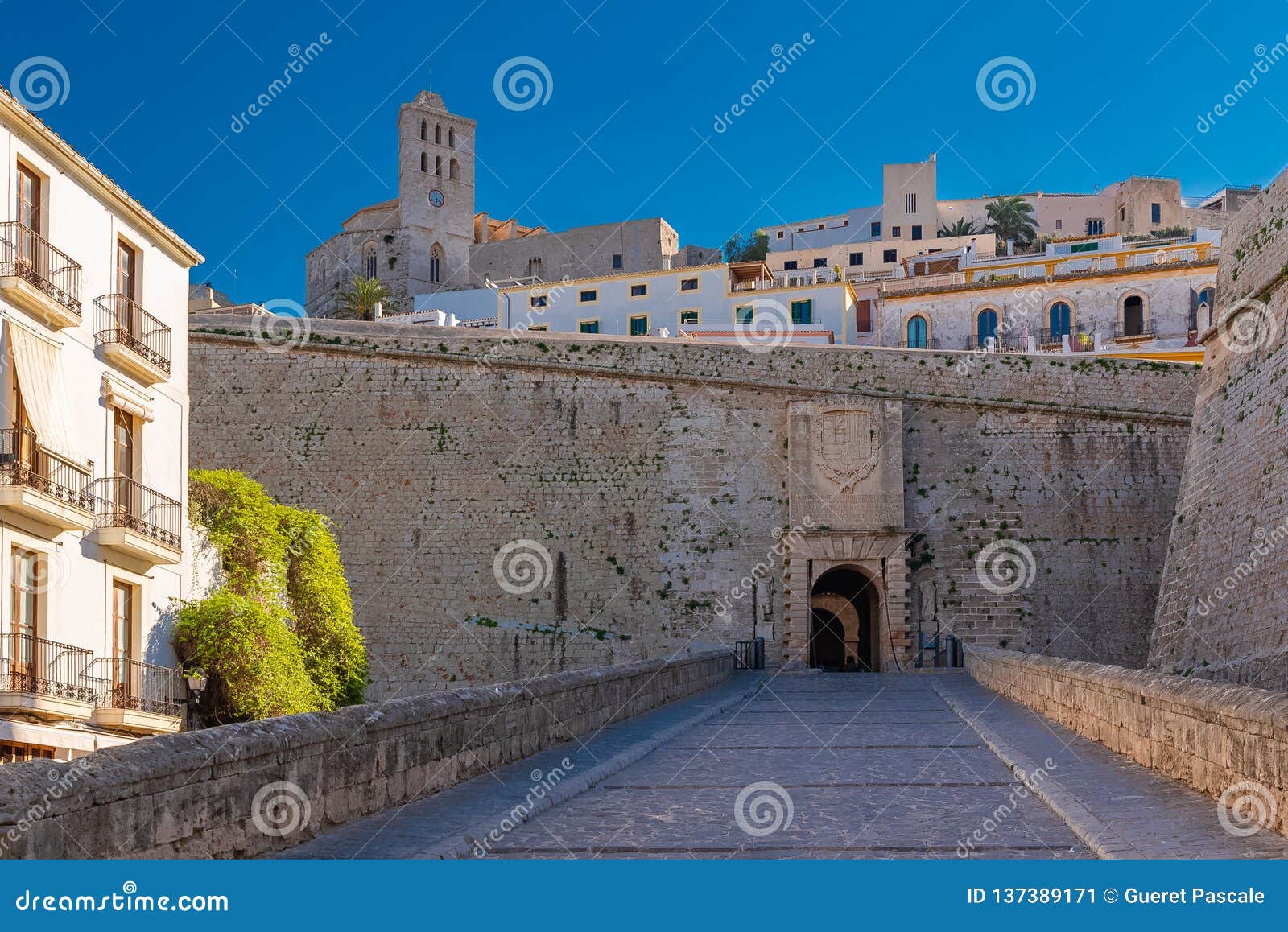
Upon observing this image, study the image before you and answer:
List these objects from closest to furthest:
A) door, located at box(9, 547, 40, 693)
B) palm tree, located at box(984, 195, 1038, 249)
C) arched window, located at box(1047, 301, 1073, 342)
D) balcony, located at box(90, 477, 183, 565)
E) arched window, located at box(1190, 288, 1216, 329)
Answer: door, located at box(9, 547, 40, 693)
balcony, located at box(90, 477, 183, 565)
arched window, located at box(1190, 288, 1216, 329)
arched window, located at box(1047, 301, 1073, 342)
palm tree, located at box(984, 195, 1038, 249)

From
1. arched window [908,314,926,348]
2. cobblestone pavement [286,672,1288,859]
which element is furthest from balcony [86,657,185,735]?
arched window [908,314,926,348]

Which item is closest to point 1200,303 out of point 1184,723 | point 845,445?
point 845,445

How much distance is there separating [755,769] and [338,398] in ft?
58.7

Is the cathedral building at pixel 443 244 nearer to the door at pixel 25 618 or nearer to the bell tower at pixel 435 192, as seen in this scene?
the bell tower at pixel 435 192

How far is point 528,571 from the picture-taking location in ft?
81.8

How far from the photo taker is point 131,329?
56.3ft

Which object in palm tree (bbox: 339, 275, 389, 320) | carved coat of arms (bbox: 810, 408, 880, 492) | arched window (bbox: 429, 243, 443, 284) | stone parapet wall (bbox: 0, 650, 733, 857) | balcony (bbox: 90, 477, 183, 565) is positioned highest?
arched window (bbox: 429, 243, 443, 284)

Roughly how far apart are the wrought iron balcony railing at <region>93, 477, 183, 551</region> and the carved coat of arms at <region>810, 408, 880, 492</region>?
10562 mm

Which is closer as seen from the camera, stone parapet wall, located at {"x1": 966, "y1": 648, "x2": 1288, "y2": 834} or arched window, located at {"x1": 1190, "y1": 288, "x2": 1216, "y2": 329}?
stone parapet wall, located at {"x1": 966, "y1": 648, "x2": 1288, "y2": 834}

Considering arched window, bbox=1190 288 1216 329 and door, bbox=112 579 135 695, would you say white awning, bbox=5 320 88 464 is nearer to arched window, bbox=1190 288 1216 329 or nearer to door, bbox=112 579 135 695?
door, bbox=112 579 135 695

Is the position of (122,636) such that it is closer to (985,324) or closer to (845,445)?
(845,445)

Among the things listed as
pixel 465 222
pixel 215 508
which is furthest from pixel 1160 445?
pixel 465 222

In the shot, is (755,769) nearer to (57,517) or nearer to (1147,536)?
(57,517)

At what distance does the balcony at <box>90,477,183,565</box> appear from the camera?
15992 mm
